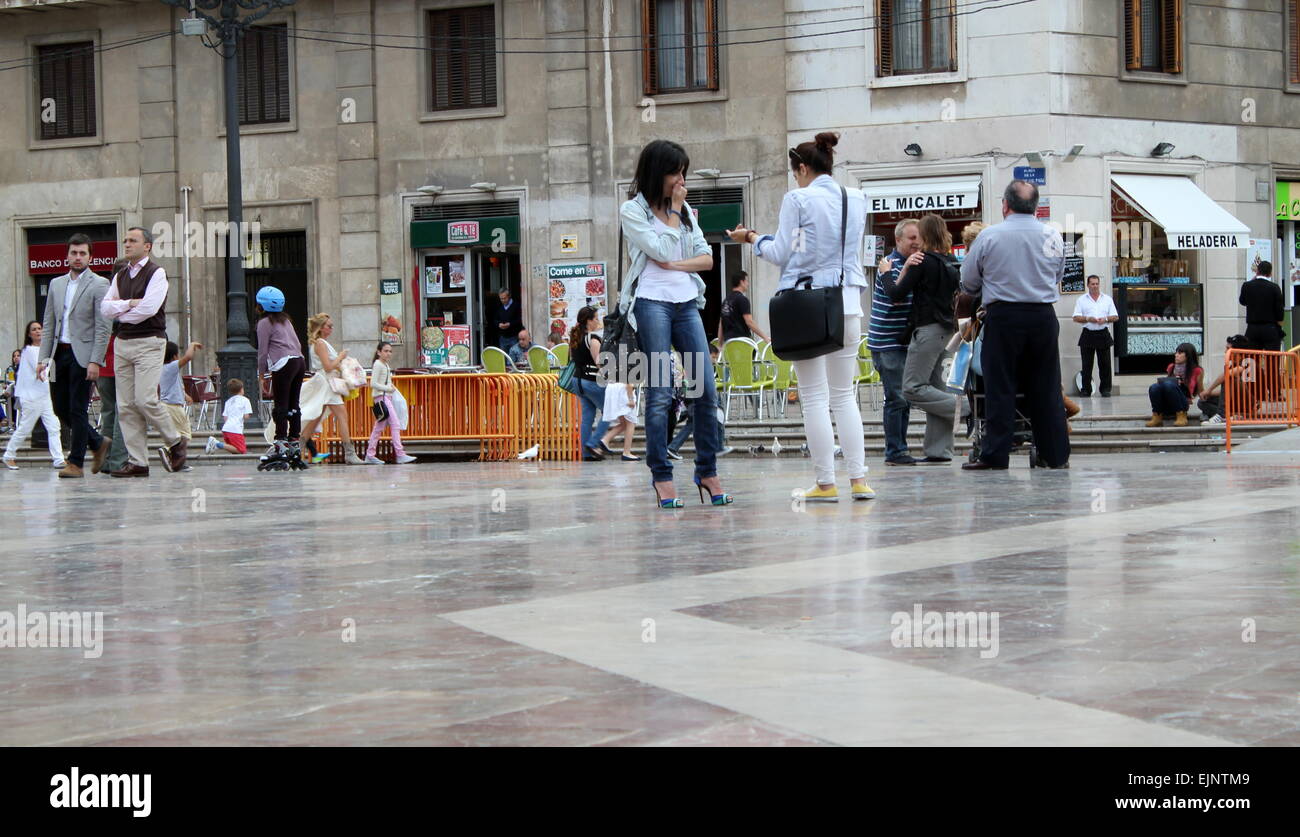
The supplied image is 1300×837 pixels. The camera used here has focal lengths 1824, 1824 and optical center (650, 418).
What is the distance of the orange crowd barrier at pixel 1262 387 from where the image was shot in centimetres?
1656

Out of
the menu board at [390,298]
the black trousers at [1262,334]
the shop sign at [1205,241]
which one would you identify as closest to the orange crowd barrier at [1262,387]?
the black trousers at [1262,334]

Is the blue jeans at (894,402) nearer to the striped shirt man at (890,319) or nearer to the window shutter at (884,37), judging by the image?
the striped shirt man at (890,319)

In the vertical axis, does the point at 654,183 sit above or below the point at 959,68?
below

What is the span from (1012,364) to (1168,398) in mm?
6871

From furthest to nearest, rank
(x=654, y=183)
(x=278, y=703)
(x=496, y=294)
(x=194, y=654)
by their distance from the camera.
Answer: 1. (x=496, y=294)
2. (x=654, y=183)
3. (x=194, y=654)
4. (x=278, y=703)

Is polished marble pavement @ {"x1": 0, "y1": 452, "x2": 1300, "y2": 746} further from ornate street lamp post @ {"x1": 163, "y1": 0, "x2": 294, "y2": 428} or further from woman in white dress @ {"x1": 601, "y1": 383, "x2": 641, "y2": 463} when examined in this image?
ornate street lamp post @ {"x1": 163, "y1": 0, "x2": 294, "y2": 428}

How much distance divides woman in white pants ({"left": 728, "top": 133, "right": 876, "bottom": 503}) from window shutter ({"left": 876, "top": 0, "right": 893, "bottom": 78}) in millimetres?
17936

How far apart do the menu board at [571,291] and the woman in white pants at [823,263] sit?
18.9 meters
